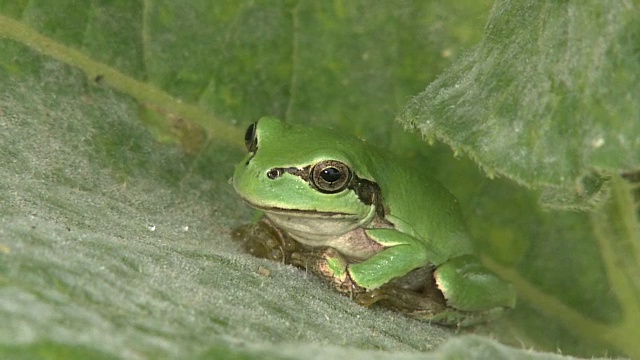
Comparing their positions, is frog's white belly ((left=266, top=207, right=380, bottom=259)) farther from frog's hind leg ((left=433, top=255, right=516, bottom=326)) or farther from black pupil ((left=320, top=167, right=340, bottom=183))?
frog's hind leg ((left=433, top=255, right=516, bottom=326))

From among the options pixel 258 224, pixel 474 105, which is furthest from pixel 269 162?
pixel 474 105

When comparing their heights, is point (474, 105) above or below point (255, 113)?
below

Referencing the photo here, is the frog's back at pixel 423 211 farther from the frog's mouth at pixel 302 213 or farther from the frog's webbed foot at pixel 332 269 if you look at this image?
the frog's webbed foot at pixel 332 269

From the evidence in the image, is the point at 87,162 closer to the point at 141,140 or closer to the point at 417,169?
the point at 141,140

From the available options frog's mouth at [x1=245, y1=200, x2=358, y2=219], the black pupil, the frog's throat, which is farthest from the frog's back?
the black pupil

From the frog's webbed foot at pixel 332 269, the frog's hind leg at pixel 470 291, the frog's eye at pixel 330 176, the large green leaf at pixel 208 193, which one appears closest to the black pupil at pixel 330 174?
the frog's eye at pixel 330 176

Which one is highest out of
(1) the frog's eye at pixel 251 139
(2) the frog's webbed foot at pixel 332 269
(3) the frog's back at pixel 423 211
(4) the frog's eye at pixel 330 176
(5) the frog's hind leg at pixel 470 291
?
(1) the frog's eye at pixel 251 139

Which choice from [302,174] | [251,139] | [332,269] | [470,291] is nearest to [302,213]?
[302,174]
